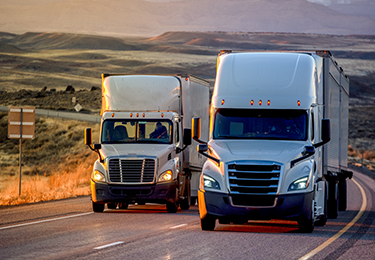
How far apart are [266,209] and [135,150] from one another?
562 centimetres

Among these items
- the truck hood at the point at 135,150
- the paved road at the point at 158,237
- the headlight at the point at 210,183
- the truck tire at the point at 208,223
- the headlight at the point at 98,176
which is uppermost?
the truck hood at the point at 135,150

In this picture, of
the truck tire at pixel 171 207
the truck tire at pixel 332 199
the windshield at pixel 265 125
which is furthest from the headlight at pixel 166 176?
the truck tire at pixel 332 199

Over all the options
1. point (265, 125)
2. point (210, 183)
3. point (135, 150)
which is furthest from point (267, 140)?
point (135, 150)

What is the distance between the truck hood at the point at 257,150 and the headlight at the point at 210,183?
1.50ft

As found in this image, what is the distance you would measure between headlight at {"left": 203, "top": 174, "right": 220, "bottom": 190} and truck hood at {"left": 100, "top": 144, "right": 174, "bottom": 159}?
435 centimetres

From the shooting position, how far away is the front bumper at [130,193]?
1719 cm

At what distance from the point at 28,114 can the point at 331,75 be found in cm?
1105

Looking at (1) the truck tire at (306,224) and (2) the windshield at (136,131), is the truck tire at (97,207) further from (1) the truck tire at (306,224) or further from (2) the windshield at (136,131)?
(1) the truck tire at (306,224)

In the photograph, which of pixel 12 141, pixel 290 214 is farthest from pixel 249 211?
pixel 12 141

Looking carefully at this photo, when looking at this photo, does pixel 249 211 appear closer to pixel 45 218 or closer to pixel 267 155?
pixel 267 155

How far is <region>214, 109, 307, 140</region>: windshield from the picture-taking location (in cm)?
1380

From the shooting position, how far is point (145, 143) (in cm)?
1812

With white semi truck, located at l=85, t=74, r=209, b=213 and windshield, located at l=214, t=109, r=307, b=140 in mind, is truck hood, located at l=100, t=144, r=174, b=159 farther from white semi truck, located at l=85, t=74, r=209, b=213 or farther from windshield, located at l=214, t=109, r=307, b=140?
windshield, located at l=214, t=109, r=307, b=140

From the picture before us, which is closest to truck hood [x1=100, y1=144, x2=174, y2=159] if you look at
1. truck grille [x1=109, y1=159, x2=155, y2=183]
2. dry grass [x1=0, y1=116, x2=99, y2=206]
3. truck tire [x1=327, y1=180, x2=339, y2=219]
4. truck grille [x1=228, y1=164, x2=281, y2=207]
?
truck grille [x1=109, y1=159, x2=155, y2=183]
